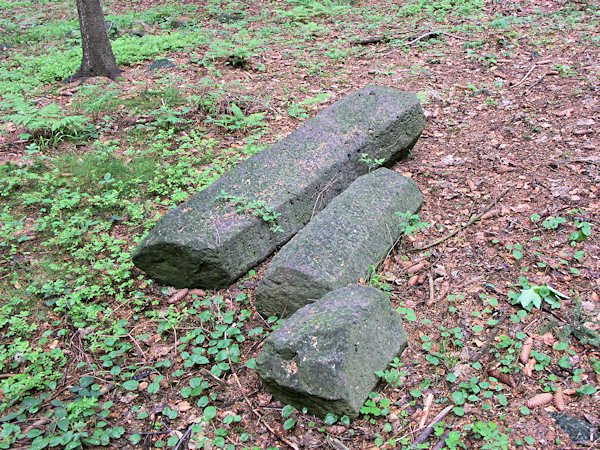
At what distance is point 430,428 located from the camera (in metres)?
2.49

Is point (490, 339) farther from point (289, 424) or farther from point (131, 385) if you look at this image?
point (131, 385)

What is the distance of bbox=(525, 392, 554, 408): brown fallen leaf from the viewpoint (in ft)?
8.26

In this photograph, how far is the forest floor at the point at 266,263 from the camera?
8.78 feet

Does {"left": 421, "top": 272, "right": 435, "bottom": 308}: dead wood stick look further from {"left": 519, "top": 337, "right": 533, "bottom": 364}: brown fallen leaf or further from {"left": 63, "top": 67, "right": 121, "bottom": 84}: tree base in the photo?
{"left": 63, "top": 67, "right": 121, "bottom": 84}: tree base

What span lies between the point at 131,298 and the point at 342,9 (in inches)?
350

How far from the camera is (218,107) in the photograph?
614cm

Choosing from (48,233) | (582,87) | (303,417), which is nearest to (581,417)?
(303,417)

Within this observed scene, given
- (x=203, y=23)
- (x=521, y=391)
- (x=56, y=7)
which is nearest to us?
(x=521, y=391)

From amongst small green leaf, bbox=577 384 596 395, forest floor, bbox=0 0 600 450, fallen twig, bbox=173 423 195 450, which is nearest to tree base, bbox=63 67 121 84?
forest floor, bbox=0 0 600 450

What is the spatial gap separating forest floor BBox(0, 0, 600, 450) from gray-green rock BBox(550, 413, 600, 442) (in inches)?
1.4

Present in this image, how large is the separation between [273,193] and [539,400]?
2.47 m

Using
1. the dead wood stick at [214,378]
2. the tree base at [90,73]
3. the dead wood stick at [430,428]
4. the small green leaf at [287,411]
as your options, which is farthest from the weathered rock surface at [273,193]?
the tree base at [90,73]

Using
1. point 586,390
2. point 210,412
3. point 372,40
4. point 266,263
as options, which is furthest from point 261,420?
point 372,40

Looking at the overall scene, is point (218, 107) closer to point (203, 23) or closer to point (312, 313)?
point (312, 313)
